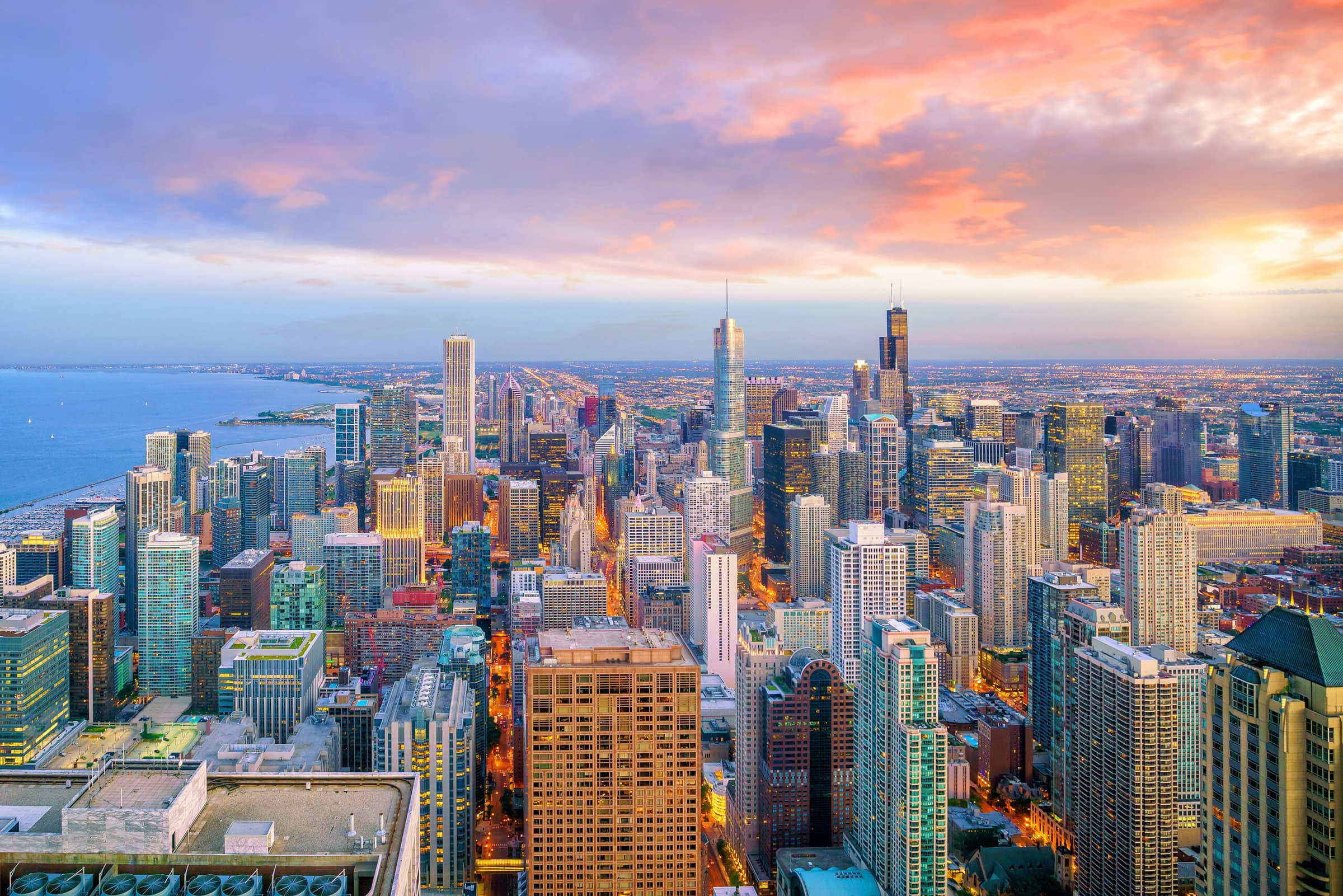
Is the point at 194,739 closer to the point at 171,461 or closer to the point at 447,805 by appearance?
the point at 447,805

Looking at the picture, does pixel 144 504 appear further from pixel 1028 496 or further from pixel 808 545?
pixel 1028 496

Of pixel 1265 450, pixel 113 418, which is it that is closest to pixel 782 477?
pixel 1265 450

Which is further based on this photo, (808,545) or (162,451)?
(162,451)

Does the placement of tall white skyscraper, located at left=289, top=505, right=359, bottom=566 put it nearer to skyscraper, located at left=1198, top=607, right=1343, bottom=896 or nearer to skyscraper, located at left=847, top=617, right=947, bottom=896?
skyscraper, located at left=847, top=617, right=947, bottom=896

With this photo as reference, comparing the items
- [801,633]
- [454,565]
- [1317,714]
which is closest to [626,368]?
[454,565]

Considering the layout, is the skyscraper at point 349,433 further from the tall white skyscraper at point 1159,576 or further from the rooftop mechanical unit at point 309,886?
the rooftop mechanical unit at point 309,886

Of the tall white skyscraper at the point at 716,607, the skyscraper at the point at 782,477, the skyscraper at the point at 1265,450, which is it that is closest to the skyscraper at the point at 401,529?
the tall white skyscraper at the point at 716,607

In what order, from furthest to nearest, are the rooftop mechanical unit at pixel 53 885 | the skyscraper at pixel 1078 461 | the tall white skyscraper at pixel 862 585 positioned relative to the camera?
1. the skyscraper at pixel 1078 461
2. the tall white skyscraper at pixel 862 585
3. the rooftop mechanical unit at pixel 53 885
